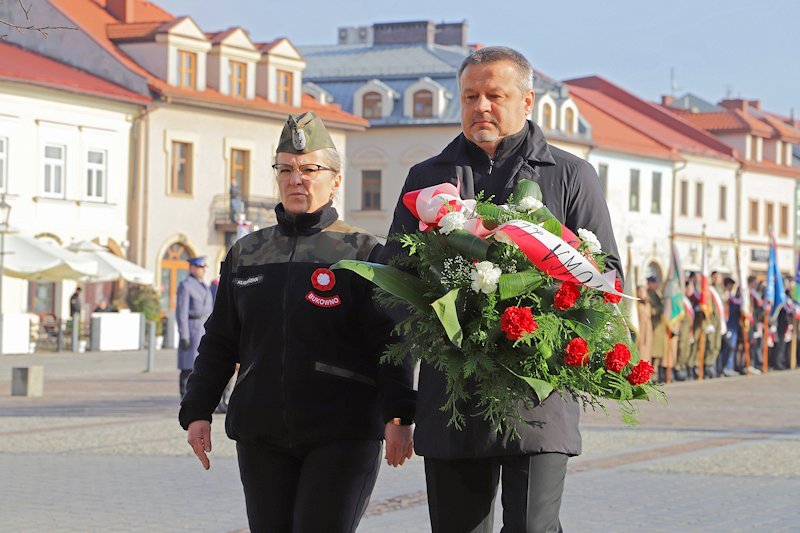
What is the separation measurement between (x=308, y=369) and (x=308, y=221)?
514mm

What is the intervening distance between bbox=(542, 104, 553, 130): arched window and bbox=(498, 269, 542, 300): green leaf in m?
61.0

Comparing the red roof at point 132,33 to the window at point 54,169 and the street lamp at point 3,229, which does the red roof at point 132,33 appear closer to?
the window at point 54,169

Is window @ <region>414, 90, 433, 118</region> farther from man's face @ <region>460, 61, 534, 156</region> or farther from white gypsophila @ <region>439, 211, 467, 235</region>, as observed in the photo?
white gypsophila @ <region>439, 211, 467, 235</region>

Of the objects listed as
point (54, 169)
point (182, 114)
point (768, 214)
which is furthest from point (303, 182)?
point (768, 214)

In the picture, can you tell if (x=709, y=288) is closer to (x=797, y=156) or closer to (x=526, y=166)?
(x=526, y=166)

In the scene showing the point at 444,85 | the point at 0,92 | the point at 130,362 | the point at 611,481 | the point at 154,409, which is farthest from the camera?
the point at 444,85

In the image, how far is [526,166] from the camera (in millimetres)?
5281

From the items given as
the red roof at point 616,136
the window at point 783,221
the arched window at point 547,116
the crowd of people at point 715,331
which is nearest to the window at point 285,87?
the arched window at point 547,116

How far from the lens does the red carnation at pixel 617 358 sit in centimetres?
478

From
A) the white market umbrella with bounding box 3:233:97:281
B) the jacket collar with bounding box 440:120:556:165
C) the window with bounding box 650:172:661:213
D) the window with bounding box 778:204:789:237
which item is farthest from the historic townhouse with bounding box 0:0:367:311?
the jacket collar with bounding box 440:120:556:165

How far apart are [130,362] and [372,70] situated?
3432cm

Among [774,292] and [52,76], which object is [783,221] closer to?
[52,76]

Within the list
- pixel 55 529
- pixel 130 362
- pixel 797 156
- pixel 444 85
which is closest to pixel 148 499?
pixel 55 529

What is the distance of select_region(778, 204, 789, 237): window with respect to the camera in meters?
81.5
